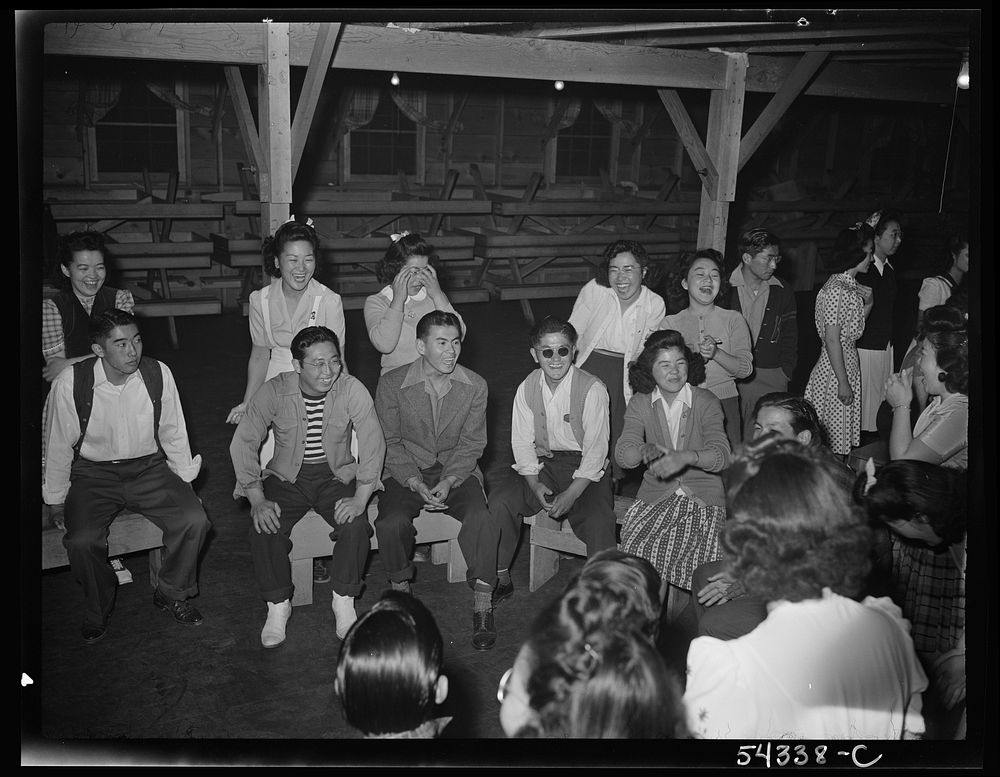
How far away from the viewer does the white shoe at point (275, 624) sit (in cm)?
369

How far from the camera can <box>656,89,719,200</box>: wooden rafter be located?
6328 mm

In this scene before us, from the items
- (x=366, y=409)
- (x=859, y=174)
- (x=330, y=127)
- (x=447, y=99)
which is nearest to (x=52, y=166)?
(x=330, y=127)

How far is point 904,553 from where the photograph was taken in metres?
3.11

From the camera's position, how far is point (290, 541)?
384 cm

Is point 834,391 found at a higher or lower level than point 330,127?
lower

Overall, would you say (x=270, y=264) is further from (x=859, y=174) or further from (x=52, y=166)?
(x=859, y=174)

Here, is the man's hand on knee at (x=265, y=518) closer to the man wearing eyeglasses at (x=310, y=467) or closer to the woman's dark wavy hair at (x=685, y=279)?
the man wearing eyeglasses at (x=310, y=467)

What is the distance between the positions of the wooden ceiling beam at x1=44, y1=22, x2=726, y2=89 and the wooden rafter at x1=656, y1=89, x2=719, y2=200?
31cm

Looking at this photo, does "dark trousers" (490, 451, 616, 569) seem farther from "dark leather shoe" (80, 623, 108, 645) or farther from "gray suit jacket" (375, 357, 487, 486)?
"dark leather shoe" (80, 623, 108, 645)

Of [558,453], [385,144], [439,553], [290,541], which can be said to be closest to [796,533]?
[558,453]

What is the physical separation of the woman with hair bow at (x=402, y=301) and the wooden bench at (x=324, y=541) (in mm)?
768

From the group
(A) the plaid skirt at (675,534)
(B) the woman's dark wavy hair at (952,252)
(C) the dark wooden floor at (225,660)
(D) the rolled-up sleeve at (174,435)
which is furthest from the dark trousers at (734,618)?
(B) the woman's dark wavy hair at (952,252)

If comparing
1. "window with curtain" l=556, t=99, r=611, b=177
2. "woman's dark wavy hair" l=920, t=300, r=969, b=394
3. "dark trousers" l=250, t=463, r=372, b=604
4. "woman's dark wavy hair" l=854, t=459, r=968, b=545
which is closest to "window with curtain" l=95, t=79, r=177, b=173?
"window with curtain" l=556, t=99, r=611, b=177

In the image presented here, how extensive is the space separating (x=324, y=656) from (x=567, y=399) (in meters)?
1.50
